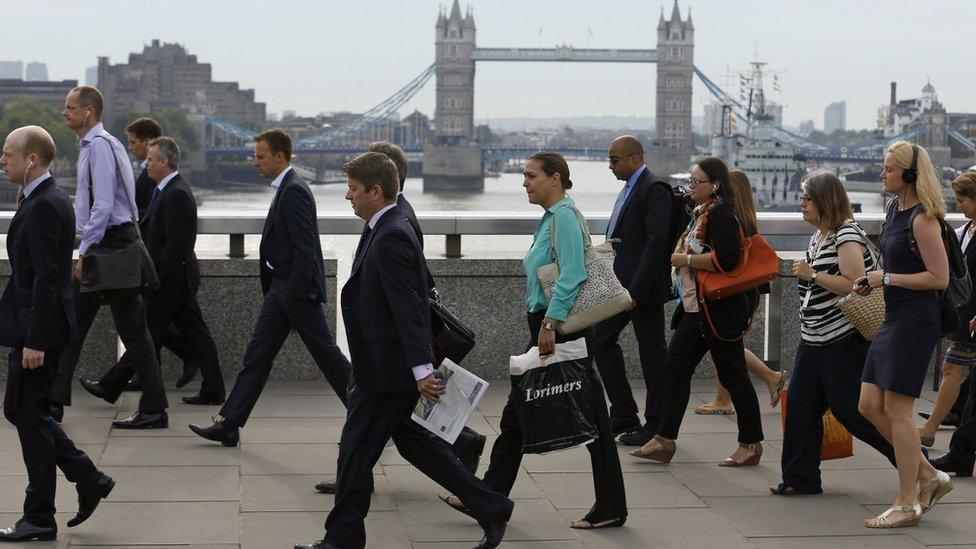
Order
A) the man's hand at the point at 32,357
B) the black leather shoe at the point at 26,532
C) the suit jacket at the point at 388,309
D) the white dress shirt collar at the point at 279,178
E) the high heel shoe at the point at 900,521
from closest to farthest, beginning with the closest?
the suit jacket at the point at 388,309 → the man's hand at the point at 32,357 → the black leather shoe at the point at 26,532 → the high heel shoe at the point at 900,521 → the white dress shirt collar at the point at 279,178

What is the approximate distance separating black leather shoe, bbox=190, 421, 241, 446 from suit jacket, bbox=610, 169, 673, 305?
5.25ft

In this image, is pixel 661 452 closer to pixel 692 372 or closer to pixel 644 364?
pixel 692 372

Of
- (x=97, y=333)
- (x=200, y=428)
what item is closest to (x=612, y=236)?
(x=200, y=428)

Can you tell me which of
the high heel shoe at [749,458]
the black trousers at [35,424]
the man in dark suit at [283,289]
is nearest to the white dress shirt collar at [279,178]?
the man in dark suit at [283,289]

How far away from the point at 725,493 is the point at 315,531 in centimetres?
144

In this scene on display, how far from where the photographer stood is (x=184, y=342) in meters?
6.68

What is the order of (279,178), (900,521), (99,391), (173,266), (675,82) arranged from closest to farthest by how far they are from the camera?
(900,521) < (279,178) < (99,391) < (173,266) < (675,82)

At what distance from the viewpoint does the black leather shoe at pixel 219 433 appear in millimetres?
5312

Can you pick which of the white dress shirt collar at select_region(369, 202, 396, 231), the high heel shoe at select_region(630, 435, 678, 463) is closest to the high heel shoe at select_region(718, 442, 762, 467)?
the high heel shoe at select_region(630, 435, 678, 463)

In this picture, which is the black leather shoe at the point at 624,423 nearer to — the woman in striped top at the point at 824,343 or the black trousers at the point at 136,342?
the woman in striped top at the point at 824,343

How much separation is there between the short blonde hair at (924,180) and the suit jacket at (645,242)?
3.97 feet

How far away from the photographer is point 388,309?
377 centimetres

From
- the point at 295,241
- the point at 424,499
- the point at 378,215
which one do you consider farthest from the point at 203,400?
the point at 378,215

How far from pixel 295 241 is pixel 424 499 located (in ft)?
3.62
